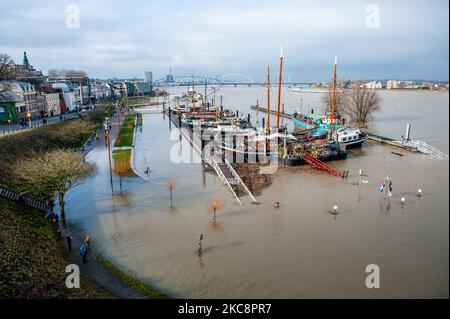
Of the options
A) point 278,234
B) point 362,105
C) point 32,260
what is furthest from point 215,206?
point 362,105

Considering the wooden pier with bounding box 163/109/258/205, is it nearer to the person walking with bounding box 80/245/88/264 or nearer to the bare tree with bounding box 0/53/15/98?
the person walking with bounding box 80/245/88/264

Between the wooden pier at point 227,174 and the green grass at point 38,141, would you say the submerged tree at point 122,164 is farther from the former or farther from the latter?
the wooden pier at point 227,174

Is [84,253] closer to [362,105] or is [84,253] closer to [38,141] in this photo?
[38,141]

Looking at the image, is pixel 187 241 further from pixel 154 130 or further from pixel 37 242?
pixel 154 130

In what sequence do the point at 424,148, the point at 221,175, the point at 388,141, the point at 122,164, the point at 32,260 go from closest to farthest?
the point at 32,260
the point at 221,175
the point at 122,164
the point at 424,148
the point at 388,141

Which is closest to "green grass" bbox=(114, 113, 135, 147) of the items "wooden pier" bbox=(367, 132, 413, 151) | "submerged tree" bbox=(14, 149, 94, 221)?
"submerged tree" bbox=(14, 149, 94, 221)

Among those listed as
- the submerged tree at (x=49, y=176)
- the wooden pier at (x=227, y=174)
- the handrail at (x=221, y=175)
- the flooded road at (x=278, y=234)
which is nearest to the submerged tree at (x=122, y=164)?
the flooded road at (x=278, y=234)
